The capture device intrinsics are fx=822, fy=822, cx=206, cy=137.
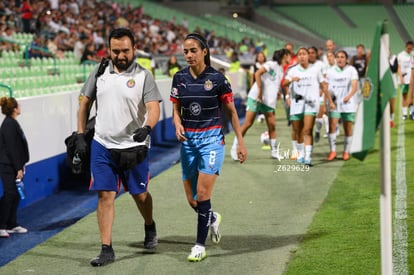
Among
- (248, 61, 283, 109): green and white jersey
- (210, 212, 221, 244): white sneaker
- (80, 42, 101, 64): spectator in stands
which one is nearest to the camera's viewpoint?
(210, 212, 221, 244): white sneaker

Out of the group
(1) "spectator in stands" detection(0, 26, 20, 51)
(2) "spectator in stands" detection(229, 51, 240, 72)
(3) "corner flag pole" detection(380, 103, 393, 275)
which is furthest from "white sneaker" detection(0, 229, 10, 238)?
(2) "spectator in stands" detection(229, 51, 240, 72)

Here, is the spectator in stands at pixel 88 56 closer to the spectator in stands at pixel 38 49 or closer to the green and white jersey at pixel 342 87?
the spectator in stands at pixel 38 49

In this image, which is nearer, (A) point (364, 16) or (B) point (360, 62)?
(B) point (360, 62)

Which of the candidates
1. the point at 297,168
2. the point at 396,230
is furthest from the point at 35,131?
the point at 396,230

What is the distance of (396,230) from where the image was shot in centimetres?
827

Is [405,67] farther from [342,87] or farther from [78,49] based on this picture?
[78,49]

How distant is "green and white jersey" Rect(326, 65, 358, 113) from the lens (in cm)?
1396

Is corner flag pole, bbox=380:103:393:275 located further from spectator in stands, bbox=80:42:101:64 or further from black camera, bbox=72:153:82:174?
spectator in stands, bbox=80:42:101:64

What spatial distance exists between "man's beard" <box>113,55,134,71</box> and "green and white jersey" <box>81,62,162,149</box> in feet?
0.11

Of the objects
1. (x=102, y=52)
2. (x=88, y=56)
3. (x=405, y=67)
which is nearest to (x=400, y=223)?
(x=405, y=67)

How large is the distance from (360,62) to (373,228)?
39.5ft

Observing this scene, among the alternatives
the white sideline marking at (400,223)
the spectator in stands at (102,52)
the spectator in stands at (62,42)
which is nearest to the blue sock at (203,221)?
the white sideline marking at (400,223)

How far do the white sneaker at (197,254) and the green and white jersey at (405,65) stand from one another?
13.3 meters

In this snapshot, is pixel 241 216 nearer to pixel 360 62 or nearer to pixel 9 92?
pixel 9 92
